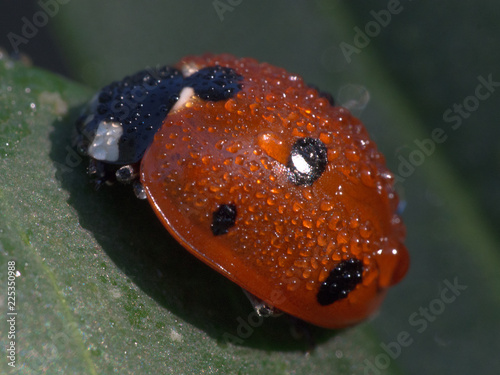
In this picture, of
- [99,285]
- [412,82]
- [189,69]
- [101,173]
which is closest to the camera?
[99,285]

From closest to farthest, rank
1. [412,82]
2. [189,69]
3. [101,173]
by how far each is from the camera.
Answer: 1. [101,173]
2. [189,69]
3. [412,82]

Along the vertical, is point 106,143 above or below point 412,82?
below

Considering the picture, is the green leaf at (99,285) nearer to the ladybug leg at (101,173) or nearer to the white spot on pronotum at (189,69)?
the ladybug leg at (101,173)

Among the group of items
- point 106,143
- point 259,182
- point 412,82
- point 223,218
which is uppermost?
point 412,82

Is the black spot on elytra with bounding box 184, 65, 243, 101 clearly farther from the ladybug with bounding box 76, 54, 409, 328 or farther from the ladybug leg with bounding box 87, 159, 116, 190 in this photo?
the ladybug leg with bounding box 87, 159, 116, 190

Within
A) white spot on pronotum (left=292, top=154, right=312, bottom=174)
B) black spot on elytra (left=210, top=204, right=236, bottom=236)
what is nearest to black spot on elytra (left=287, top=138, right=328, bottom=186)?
white spot on pronotum (left=292, top=154, right=312, bottom=174)

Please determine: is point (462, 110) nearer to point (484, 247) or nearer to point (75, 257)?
point (484, 247)

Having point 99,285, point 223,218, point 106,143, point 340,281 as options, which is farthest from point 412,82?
point 99,285

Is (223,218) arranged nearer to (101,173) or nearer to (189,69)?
(101,173)
